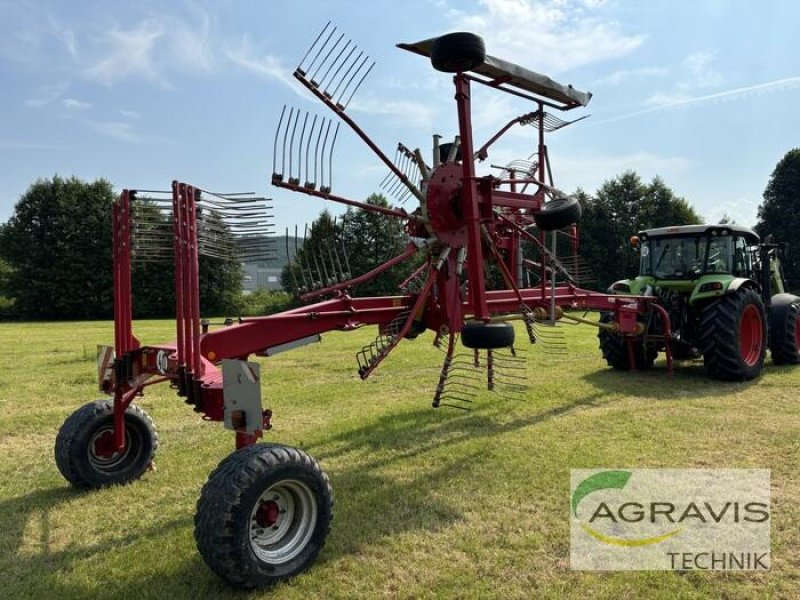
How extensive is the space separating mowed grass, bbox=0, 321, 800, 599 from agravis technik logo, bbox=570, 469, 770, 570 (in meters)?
0.10

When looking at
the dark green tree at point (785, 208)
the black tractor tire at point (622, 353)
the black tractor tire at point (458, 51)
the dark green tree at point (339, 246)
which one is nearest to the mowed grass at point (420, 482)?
the black tractor tire at point (622, 353)

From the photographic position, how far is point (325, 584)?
2.97 m

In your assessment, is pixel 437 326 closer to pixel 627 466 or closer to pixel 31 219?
pixel 627 466

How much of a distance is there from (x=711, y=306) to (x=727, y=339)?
0.49 metres

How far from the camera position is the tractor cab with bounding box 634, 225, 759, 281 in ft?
29.1

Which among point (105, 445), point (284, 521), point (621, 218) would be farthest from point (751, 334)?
point (621, 218)

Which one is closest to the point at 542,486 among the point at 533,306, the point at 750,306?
the point at 533,306

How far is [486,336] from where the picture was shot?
4.06 m

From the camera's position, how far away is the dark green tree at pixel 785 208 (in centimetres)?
3731

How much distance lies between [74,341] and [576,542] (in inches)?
628

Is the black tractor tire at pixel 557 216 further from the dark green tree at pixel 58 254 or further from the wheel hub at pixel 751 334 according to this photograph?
the dark green tree at pixel 58 254

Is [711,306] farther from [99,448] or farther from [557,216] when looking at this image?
[99,448]

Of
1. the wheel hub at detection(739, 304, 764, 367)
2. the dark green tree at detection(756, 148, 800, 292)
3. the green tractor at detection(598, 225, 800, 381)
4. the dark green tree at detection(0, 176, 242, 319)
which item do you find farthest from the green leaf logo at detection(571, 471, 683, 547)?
the dark green tree at detection(756, 148, 800, 292)

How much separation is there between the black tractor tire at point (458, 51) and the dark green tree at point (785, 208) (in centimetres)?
3928
